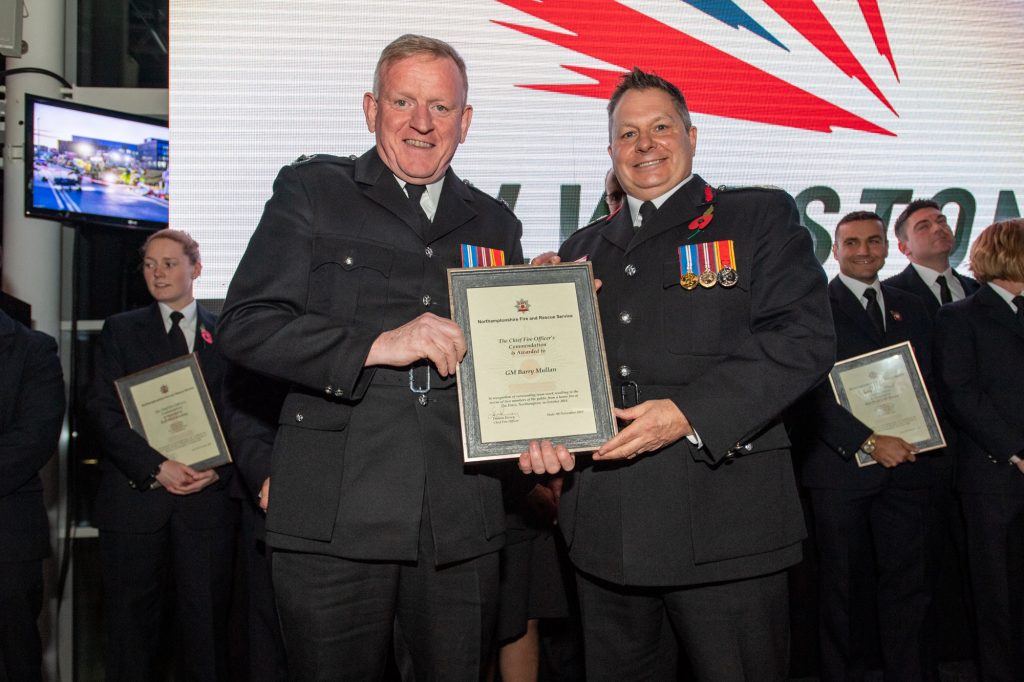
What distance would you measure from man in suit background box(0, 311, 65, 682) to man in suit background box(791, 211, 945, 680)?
2.89 meters

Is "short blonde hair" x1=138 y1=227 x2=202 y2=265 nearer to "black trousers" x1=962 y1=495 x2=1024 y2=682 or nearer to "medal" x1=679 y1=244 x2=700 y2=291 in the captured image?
"medal" x1=679 y1=244 x2=700 y2=291

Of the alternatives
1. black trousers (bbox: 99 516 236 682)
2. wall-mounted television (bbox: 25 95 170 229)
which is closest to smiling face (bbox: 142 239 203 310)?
wall-mounted television (bbox: 25 95 170 229)

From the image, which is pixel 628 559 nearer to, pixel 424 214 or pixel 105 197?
pixel 424 214

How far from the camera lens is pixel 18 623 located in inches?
111

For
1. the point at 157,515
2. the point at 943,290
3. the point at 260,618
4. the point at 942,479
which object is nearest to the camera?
the point at 157,515

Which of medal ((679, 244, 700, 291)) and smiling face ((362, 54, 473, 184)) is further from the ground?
smiling face ((362, 54, 473, 184))

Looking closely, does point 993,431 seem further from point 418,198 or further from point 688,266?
point 418,198

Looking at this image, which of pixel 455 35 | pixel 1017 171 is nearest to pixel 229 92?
pixel 455 35

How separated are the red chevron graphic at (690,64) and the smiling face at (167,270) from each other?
176 centimetres

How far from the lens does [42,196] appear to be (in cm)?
341

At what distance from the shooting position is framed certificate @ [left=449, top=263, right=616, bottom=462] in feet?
5.47

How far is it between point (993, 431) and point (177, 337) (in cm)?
327

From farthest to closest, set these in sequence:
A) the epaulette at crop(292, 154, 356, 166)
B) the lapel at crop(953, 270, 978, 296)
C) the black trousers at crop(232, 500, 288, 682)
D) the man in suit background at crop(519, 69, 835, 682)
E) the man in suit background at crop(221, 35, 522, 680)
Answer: the lapel at crop(953, 270, 978, 296) → the black trousers at crop(232, 500, 288, 682) → the epaulette at crop(292, 154, 356, 166) → the man in suit background at crop(519, 69, 835, 682) → the man in suit background at crop(221, 35, 522, 680)

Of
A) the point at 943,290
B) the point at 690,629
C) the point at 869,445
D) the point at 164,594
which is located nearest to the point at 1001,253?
the point at 943,290
